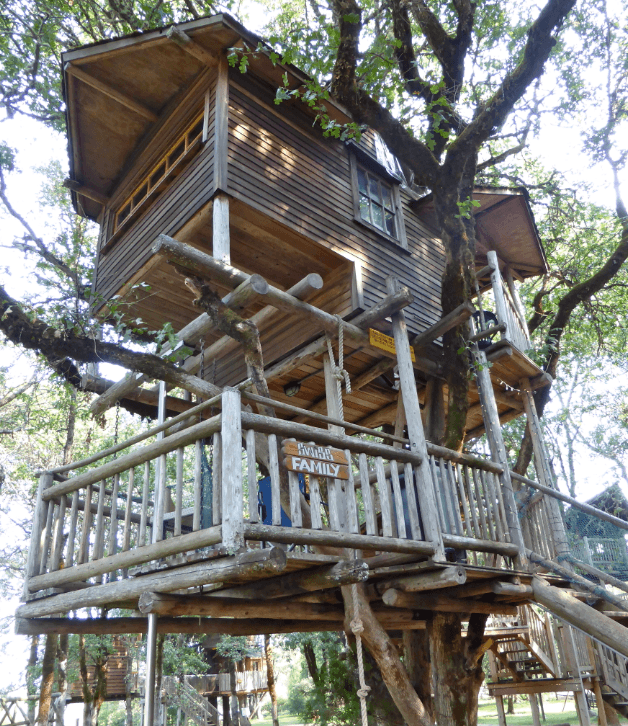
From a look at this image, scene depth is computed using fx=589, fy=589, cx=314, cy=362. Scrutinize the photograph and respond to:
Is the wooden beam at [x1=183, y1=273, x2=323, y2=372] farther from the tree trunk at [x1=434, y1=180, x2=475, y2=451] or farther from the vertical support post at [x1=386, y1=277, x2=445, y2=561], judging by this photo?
the tree trunk at [x1=434, y1=180, x2=475, y2=451]

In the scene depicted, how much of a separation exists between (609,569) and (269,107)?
9160 mm

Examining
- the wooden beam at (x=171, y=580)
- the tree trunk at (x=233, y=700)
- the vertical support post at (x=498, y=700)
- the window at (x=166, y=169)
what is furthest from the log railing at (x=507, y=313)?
the tree trunk at (x=233, y=700)

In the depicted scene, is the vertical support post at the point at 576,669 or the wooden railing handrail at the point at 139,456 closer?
the wooden railing handrail at the point at 139,456

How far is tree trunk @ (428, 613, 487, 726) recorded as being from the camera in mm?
7328

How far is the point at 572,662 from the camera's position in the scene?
40.9ft

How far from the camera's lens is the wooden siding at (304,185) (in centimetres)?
815

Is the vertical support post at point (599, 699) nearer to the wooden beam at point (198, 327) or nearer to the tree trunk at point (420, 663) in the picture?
the tree trunk at point (420, 663)

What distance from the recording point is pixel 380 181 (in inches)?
436

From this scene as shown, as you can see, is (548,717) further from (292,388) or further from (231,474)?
(231,474)

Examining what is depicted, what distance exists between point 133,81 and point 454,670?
31.6 feet

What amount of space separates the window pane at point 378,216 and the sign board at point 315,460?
604 centimetres

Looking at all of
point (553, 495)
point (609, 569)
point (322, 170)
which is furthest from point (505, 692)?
point (322, 170)

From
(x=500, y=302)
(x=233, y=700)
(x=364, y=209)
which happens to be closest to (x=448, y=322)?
(x=500, y=302)

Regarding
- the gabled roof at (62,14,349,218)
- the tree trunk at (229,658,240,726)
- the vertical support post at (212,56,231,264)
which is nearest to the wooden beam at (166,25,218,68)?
the gabled roof at (62,14,349,218)
